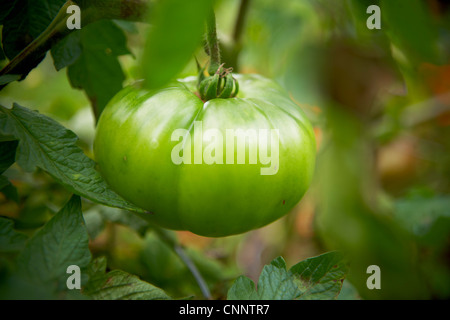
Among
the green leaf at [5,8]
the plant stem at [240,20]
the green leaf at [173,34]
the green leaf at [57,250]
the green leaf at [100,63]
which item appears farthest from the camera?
the plant stem at [240,20]

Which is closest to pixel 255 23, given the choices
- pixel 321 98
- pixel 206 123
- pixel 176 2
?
pixel 321 98

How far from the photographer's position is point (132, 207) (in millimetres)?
349

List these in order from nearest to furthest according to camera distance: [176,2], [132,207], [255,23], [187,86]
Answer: [176,2] → [132,207] → [187,86] → [255,23]

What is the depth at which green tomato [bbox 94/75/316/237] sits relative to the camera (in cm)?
38

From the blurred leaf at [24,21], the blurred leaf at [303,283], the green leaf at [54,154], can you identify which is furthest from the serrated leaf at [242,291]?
the blurred leaf at [24,21]

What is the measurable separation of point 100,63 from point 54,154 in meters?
0.21

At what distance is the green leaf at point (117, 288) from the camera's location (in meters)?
0.38

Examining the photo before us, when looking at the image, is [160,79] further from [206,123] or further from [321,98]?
[321,98]

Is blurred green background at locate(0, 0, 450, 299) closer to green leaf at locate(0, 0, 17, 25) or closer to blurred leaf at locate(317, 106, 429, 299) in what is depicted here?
blurred leaf at locate(317, 106, 429, 299)

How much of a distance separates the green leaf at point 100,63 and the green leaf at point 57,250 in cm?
23

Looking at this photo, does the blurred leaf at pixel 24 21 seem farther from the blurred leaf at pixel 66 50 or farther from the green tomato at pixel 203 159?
the green tomato at pixel 203 159

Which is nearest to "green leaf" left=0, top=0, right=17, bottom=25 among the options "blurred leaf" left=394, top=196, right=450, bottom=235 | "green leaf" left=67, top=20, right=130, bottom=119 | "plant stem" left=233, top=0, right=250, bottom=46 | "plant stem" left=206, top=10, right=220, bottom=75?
"green leaf" left=67, top=20, right=130, bottom=119

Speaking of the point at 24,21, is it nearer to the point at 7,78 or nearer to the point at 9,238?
the point at 7,78
